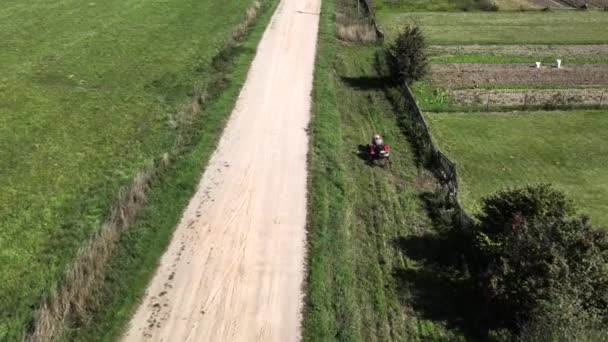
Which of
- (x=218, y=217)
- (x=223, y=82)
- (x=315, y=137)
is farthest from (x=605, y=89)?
(x=218, y=217)

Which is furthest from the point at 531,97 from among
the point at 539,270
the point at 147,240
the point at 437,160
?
the point at 147,240

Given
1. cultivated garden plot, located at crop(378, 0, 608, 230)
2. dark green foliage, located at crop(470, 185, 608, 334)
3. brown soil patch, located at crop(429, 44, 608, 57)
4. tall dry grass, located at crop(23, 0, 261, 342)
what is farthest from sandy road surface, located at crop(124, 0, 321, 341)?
brown soil patch, located at crop(429, 44, 608, 57)

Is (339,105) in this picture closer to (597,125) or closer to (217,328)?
(597,125)

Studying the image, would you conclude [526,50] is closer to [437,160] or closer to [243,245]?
[437,160]

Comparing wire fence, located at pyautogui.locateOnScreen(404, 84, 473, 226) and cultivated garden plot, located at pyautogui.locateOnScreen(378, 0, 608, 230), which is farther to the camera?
cultivated garden plot, located at pyautogui.locateOnScreen(378, 0, 608, 230)

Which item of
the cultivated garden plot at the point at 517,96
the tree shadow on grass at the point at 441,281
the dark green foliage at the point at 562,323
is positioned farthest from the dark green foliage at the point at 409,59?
the dark green foliage at the point at 562,323

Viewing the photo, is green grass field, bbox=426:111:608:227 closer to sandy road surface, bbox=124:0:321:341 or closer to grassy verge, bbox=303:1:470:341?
grassy verge, bbox=303:1:470:341
